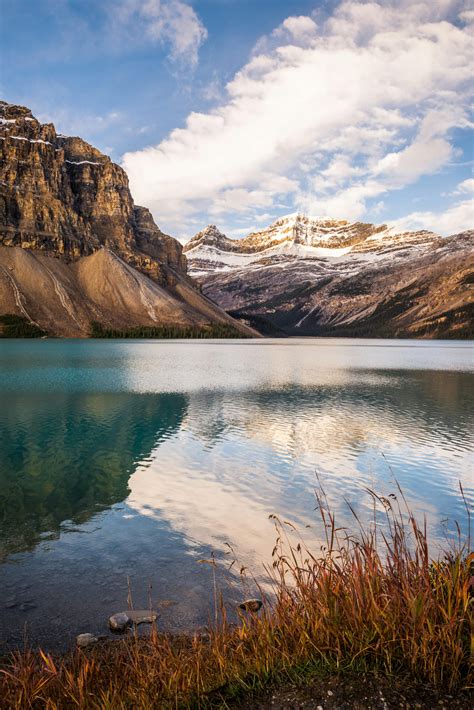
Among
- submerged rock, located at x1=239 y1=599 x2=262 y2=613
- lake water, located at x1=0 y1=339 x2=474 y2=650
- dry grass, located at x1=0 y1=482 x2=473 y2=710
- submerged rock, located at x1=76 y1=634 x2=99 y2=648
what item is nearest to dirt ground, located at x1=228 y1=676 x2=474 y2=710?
dry grass, located at x1=0 y1=482 x2=473 y2=710

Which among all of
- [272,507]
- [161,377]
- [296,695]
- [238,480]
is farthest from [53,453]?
[161,377]

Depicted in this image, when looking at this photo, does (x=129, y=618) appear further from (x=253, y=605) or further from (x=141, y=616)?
(x=253, y=605)

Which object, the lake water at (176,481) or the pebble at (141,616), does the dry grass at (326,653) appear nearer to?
the pebble at (141,616)

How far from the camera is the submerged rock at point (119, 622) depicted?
9.39m

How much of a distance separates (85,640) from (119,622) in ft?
2.58

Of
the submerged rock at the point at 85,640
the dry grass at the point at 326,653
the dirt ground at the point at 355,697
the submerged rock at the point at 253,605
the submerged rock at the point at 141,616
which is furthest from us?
the submerged rock at the point at 253,605

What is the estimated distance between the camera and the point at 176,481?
66.8 ft

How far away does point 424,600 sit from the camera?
18.5 ft

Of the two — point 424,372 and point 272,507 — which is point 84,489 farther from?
point 424,372

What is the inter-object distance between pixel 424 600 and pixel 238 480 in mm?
15167

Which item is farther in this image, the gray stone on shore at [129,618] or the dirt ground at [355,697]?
the gray stone on shore at [129,618]

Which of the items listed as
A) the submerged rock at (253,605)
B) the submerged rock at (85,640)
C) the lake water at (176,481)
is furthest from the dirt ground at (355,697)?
the submerged rock at (253,605)

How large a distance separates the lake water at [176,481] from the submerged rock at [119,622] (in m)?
0.47

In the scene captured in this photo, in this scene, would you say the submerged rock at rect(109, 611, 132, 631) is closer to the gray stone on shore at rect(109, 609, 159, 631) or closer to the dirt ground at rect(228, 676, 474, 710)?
the gray stone on shore at rect(109, 609, 159, 631)
